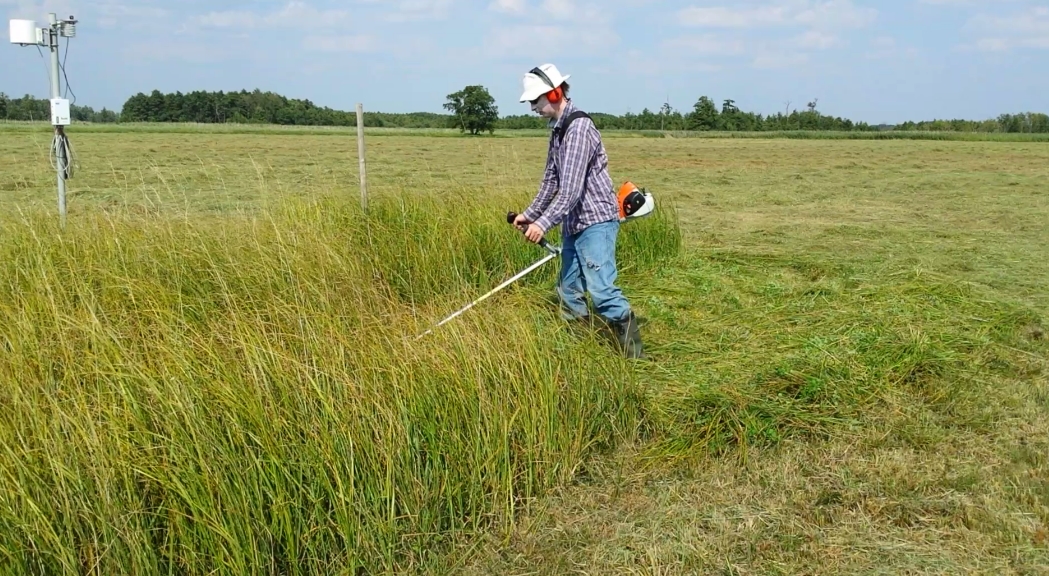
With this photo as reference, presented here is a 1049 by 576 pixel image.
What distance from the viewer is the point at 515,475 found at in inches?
A: 115

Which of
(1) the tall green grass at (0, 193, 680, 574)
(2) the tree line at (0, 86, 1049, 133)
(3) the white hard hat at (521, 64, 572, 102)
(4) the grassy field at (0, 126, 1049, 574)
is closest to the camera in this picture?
(1) the tall green grass at (0, 193, 680, 574)

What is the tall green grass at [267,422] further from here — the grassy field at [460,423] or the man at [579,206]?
the man at [579,206]

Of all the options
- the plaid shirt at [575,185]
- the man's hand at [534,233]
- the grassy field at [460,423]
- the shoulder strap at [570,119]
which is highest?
the shoulder strap at [570,119]

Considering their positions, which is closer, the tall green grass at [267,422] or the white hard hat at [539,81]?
the tall green grass at [267,422]

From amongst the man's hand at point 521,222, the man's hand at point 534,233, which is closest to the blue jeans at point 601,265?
the man's hand at point 521,222

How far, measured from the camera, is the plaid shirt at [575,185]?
4.01 m

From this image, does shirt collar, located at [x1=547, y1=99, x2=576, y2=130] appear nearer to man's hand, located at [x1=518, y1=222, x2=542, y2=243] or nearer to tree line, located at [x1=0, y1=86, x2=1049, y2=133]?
man's hand, located at [x1=518, y1=222, x2=542, y2=243]

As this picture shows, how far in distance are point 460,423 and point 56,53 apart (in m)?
4.51

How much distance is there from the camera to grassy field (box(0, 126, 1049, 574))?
2359 millimetres

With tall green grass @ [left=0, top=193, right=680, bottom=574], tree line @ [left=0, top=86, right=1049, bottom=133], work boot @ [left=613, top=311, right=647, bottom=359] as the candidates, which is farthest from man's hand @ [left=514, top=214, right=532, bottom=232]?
tree line @ [left=0, top=86, right=1049, bottom=133]

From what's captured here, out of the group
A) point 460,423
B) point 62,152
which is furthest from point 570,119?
point 62,152

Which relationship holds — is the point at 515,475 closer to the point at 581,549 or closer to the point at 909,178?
the point at 581,549

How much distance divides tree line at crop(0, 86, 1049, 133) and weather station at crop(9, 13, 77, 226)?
39.7 meters

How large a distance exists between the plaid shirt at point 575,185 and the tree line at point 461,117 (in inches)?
1626
